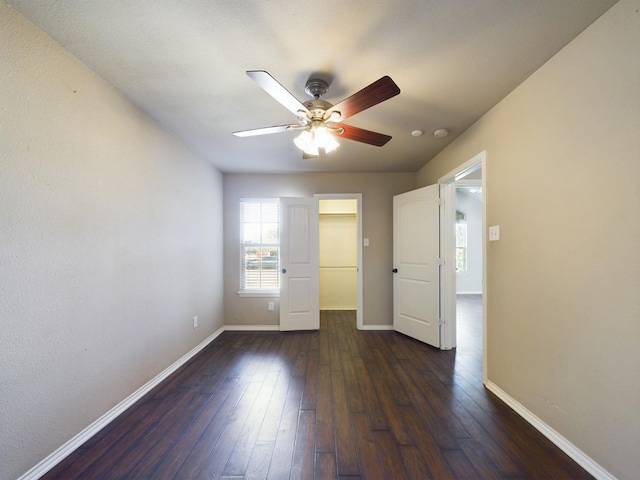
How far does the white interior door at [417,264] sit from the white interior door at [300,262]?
119cm

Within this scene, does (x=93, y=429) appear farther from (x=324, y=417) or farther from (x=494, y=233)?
(x=494, y=233)

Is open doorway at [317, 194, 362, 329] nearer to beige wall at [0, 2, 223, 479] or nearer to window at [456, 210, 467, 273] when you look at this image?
beige wall at [0, 2, 223, 479]

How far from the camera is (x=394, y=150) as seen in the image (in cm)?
294

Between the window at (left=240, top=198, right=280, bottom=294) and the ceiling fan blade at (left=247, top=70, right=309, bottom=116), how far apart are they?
235 centimetres

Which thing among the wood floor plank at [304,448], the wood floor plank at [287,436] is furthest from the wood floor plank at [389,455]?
the wood floor plank at [287,436]

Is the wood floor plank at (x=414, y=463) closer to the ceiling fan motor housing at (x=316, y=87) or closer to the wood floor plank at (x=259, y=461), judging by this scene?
the wood floor plank at (x=259, y=461)

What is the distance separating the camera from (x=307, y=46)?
141 centimetres

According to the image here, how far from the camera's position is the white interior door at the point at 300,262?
145 inches

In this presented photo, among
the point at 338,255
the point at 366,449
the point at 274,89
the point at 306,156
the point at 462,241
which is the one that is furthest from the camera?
the point at 462,241

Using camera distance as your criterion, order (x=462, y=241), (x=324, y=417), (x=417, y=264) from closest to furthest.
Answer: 1. (x=324, y=417)
2. (x=417, y=264)
3. (x=462, y=241)

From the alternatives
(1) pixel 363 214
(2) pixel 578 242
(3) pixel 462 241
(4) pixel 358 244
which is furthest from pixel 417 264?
(3) pixel 462 241

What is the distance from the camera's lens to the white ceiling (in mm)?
1200

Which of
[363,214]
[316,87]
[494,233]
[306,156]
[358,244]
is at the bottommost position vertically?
[358,244]

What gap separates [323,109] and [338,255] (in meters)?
3.65
